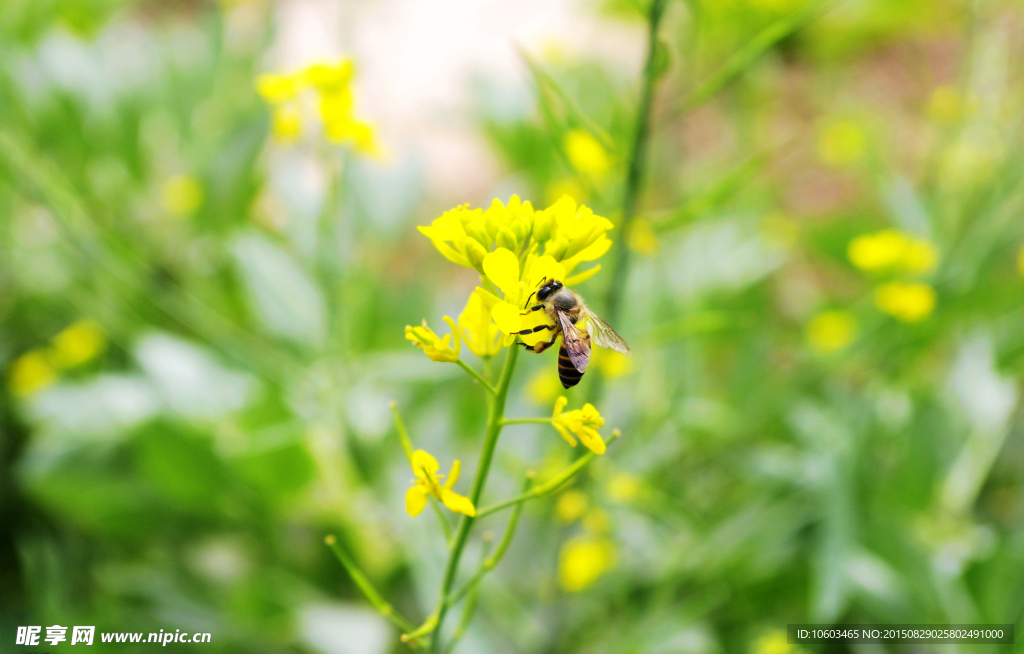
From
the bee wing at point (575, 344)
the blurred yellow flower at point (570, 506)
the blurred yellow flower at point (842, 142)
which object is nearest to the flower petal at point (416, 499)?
the bee wing at point (575, 344)

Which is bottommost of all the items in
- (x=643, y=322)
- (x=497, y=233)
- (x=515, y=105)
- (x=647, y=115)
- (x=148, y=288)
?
(x=497, y=233)

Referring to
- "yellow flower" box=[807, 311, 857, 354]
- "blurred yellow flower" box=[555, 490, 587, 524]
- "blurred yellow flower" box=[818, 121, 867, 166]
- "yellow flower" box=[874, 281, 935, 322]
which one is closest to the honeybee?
"blurred yellow flower" box=[555, 490, 587, 524]

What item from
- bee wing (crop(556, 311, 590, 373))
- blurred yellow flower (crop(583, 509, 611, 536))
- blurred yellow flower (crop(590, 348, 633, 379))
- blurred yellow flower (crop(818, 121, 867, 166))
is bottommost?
bee wing (crop(556, 311, 590, 373))

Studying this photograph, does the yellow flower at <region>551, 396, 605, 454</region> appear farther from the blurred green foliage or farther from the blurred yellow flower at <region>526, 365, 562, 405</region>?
the blurred yellow flower at <region>526, 365, 562, 405</region>

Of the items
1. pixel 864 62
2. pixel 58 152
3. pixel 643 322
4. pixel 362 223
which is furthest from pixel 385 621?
pixel 864 62

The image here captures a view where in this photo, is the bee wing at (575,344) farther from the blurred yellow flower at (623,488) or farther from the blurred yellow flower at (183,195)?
the blurred yellow flower at (183,195)

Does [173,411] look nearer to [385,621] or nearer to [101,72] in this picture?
[385,621]

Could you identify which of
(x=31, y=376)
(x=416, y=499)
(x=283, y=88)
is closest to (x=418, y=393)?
(x=283, y=88)
